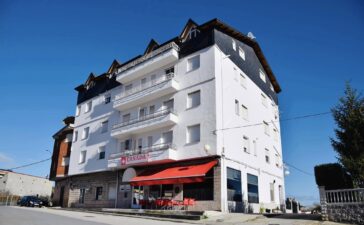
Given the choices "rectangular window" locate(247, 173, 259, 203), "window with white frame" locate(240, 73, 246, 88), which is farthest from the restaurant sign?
"window with white frame" locate(240, 73, 246, 88)

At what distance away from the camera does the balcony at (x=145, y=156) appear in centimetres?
2616

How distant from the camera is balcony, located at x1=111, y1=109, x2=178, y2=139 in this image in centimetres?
2762

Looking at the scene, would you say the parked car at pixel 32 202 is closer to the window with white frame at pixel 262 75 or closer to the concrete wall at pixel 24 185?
the concrete wall at pixel 24 185

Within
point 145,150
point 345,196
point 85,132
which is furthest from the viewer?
point 85,132

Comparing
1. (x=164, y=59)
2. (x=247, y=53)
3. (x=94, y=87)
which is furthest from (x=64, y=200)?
(x=247, y=53)

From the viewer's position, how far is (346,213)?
16234mm

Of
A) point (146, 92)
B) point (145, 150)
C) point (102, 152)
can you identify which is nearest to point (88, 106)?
point (102, 152)

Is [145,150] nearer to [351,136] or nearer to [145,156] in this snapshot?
[145,156]

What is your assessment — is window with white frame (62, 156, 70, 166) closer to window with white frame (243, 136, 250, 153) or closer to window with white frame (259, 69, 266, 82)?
window with white frame (243, 136, 250, 153)

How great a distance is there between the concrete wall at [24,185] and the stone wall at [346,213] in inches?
2381

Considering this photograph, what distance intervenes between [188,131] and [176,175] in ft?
14.4

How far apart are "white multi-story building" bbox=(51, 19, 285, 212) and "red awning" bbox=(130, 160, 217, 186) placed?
10cm

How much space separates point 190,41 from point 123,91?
34.6 ft

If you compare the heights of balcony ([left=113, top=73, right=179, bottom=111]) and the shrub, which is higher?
balcony ([left=113, top=73, right=179, bottom=111])
